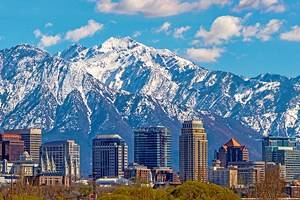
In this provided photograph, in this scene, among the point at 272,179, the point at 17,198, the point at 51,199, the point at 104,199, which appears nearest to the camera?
the point at 104,199

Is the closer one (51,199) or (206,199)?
(206,199)

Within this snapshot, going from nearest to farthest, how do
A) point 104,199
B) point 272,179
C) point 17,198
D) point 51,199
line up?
point 104,199
point 17,198
point 272,179
point 51,199

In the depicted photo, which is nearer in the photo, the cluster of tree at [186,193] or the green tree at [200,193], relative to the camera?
the cluster of tree at [186,193]

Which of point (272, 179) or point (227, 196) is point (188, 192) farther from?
point (272, 179)

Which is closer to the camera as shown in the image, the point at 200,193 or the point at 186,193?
the point at 200,193

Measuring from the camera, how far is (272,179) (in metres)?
156

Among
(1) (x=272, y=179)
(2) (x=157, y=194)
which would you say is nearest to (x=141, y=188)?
(2) (x=157, y=194)

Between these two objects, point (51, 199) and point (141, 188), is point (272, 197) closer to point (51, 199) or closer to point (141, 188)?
point (141, 188)

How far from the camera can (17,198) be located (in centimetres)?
14162

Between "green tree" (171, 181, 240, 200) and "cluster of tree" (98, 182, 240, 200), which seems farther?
"green tree" (171, 181, 240, 200)

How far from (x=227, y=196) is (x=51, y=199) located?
47.8 metres

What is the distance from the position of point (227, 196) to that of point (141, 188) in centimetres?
1188

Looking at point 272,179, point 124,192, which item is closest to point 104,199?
point 124,192

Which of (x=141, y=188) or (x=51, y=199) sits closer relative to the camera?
(x=141, y=188)
